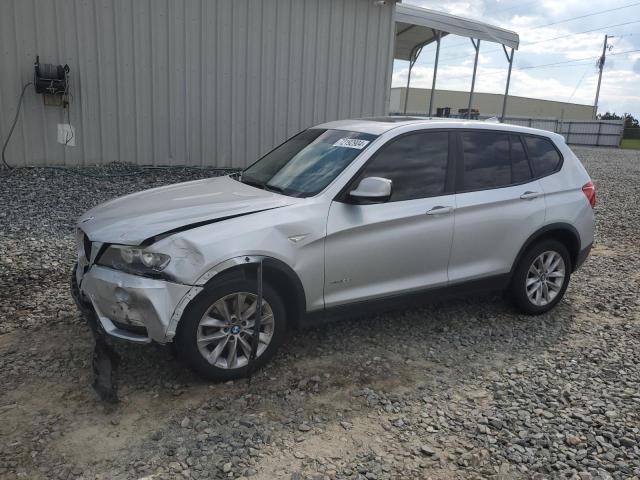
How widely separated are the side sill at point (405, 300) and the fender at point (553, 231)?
0.66 ft

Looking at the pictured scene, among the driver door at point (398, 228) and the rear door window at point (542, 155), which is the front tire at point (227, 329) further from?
the rear door window at point (542, 155)

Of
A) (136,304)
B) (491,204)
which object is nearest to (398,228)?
(491,204)

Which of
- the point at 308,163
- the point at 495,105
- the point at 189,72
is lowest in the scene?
the point at 308,163

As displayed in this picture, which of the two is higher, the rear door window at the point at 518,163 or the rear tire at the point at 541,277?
the rear door window at the point at 518,163

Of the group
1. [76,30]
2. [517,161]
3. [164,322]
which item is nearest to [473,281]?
[517,161]

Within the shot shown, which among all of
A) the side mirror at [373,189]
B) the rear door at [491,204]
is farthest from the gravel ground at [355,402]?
the side mirror at [373,189]

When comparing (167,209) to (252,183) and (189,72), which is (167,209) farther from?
(189,72)

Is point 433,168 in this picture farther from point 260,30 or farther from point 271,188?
point 260,30

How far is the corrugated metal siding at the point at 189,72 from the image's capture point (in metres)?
9.12

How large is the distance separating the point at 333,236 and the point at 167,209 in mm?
1115

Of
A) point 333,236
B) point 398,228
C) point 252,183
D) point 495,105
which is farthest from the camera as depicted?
point 495,105

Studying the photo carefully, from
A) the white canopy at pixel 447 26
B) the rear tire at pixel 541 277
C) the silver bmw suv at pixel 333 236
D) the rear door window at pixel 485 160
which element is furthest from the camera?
the white canopy at pixel 447 26

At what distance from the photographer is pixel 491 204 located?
4.30 m

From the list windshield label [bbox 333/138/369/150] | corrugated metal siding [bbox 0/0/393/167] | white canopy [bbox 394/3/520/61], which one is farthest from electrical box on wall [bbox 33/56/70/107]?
windshield label [bbox 333/138/369/150]
